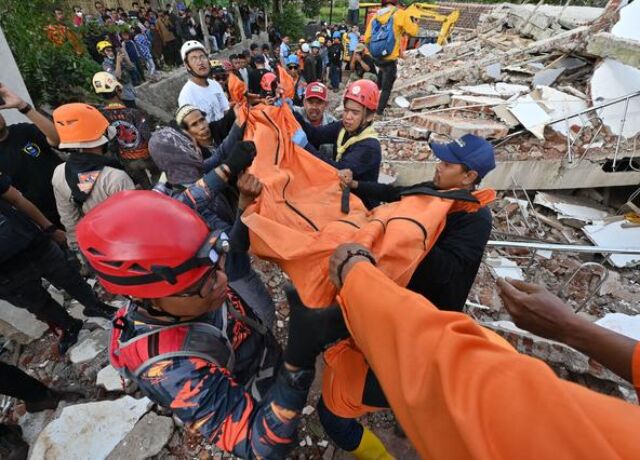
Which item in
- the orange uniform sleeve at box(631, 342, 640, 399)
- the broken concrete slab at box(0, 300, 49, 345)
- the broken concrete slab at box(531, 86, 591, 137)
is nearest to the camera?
the orange uniform sleeve at box(631, 342, 640, 399)

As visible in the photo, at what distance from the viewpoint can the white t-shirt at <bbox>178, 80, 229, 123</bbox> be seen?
4168 millimetres

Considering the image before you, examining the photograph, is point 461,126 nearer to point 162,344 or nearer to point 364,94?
point 364,94

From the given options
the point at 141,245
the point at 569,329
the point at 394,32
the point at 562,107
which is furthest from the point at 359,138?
the point at 562,107

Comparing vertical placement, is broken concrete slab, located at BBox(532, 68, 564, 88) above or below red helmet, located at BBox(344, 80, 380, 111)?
below

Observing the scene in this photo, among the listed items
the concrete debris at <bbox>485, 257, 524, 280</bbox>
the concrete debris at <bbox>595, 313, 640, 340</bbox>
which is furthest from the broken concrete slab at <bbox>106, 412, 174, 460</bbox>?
the concrete debris at <bbox>485, 257, 524, 280</bbox>

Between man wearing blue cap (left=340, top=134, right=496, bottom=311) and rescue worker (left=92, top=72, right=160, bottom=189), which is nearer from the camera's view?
man wearing blue cap (left=340, top=134, right=496, bottom=311)

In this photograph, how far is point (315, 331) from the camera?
49.1 inches

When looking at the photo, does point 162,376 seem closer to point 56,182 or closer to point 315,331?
point 315,331

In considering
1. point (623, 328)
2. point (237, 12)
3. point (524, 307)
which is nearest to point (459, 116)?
point (623, 328)

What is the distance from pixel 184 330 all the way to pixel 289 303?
450 mm

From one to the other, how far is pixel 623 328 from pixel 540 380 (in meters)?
3.26

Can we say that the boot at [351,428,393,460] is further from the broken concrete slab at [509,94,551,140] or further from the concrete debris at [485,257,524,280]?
the broken concrete slab at [509,94,551,140]

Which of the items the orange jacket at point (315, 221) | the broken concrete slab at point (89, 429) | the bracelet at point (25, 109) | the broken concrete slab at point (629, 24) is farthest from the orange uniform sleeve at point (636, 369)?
the broken concrete slab at point (629, 24)

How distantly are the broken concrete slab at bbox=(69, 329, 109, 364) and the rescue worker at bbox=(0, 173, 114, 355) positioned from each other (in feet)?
0.29
